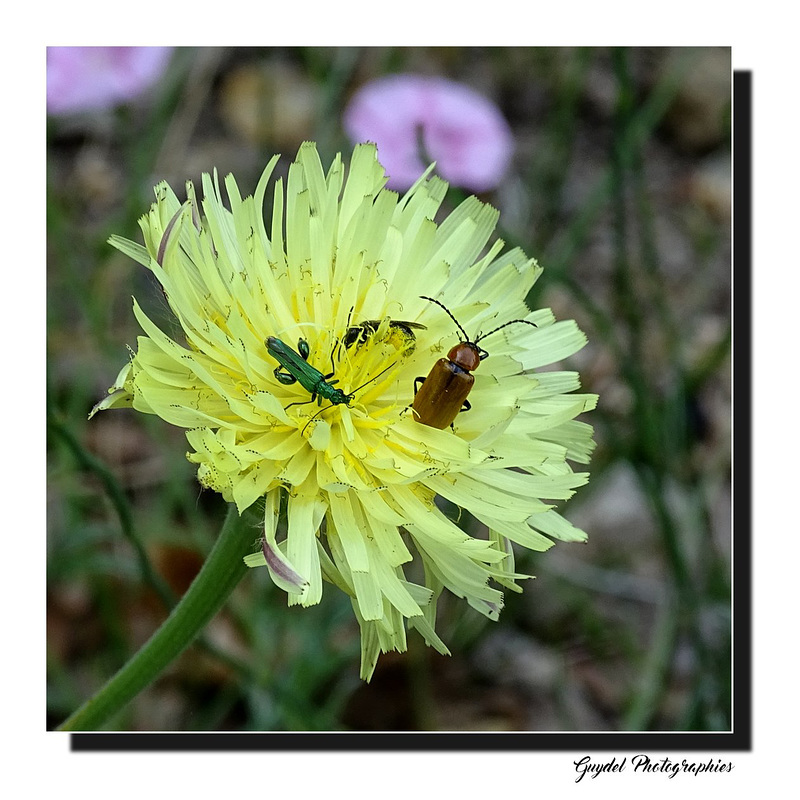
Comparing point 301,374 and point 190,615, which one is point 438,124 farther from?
point 190,615

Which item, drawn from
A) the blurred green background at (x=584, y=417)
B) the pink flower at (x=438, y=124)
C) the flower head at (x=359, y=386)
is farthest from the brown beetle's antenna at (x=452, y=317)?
the pink flower at (x=438, y=124)

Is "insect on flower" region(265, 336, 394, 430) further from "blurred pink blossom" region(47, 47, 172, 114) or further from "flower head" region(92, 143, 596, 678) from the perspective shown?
"blurred pink blossom" region(47, 47, 172, 114)

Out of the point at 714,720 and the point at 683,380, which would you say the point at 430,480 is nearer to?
the point at 714,720

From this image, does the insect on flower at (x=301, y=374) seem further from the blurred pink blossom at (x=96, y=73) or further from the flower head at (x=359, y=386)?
the blurred pink blossom at (x=96, y=73)

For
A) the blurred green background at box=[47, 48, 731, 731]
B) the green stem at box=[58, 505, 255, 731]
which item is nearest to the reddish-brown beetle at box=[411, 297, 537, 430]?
the green stem at box=[58, 505, 255, 731]

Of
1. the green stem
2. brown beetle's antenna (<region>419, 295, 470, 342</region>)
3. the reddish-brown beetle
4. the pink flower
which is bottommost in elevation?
the green stem

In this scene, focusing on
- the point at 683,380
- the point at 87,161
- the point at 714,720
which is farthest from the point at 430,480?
the point at 87,161

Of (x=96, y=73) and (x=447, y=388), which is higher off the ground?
(x=96, y=73)

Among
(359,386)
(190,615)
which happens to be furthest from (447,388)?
(190,615)
